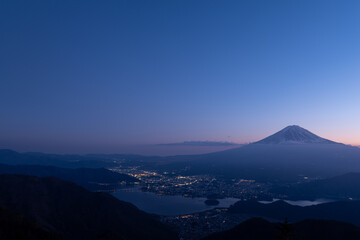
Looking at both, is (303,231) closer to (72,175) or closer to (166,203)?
(166,203)

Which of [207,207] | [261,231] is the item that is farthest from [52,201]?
[207,207]

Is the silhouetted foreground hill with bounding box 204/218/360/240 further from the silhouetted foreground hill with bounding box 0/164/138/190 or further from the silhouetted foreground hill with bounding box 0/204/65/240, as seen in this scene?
the silhouetted foreground hill with bounding box 0/164/138/190

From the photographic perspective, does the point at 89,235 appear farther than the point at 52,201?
No

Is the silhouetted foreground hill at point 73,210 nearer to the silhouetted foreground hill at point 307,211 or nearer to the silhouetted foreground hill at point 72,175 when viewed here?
the silhouetted foreground hill at point 307,211

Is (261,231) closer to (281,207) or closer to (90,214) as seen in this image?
(90,214)

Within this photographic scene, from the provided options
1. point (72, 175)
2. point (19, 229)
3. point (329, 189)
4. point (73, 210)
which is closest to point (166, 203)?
point (73, 210)

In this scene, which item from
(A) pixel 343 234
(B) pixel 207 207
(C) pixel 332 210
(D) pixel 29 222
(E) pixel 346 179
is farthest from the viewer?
(E) pixel 346 179

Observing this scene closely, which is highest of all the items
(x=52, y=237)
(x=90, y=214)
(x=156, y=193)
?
(x=52, y=237)
